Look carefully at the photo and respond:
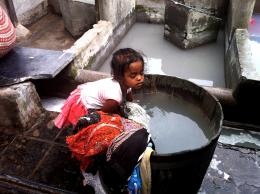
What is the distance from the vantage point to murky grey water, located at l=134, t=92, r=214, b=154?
2.49 m

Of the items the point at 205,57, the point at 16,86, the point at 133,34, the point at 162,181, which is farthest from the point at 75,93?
the point at 133,34

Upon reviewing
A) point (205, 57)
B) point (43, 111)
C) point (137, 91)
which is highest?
point (137, 91)

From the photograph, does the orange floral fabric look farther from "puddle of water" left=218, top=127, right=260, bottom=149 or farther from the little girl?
"puddle of water" left=218, top=127, right=260, bottom=149

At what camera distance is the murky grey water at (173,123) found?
2.49 m

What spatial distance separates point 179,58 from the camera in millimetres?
5945

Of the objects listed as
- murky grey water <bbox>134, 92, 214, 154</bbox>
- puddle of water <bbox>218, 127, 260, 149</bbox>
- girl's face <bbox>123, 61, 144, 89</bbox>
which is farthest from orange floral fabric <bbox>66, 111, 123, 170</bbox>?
puddle of water <bbox>218, 127, 260, 149</bbox>

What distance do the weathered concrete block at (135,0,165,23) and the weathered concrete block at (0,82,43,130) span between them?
458 centimetres

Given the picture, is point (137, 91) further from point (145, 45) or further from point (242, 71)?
point (145, 45)

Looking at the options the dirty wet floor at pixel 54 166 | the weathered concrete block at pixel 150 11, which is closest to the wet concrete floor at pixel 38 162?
the dirty wet floor at pixel 54 166

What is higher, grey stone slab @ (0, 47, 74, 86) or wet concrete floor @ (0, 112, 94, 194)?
grey stone slab @ (0, 47, 74, 86)

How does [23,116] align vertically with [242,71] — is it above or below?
Answer: below

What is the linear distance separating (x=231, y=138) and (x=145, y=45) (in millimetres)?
3525

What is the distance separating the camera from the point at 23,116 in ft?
10.8

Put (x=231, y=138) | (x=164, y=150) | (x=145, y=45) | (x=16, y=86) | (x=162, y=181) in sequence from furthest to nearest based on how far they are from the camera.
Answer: (x=145, y=45), (x=231, y=138), (x=16, y=86), (x=164, y=150), (x=162, y=181)
